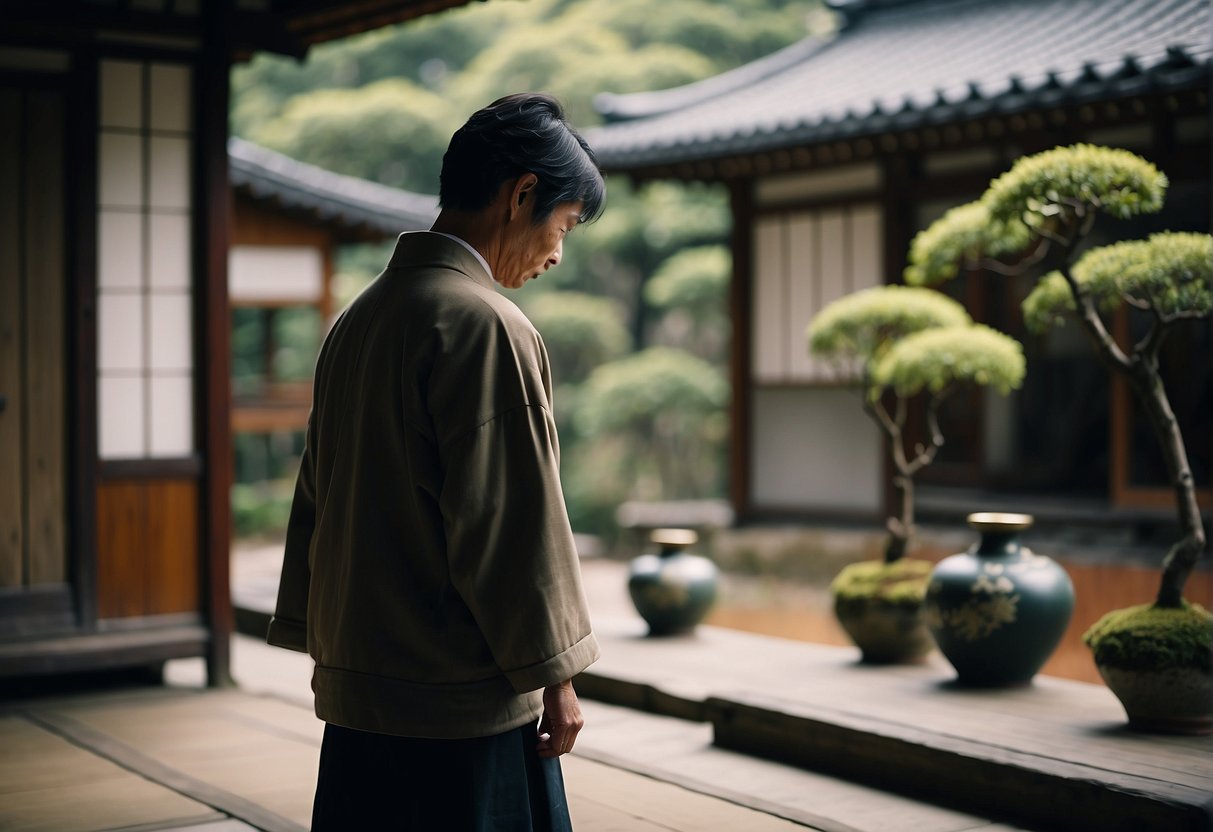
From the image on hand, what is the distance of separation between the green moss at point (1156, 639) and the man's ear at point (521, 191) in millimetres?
2850

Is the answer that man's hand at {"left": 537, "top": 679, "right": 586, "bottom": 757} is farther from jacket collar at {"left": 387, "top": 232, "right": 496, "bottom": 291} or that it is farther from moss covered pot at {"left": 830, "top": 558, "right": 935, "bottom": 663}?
moss covered pot at {"left": 830, "top": 558, "right": 935, "bottom": 663}

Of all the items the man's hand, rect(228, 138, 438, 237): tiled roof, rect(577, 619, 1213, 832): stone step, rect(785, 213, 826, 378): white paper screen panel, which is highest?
rect(228, 138, 438, 237): tiled roof

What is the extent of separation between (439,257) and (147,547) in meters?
4.13

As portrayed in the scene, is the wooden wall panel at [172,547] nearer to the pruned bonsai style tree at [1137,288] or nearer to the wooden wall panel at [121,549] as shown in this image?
the wooden wall panel at [121,549]

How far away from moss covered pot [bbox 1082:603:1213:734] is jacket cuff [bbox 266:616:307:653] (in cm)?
282

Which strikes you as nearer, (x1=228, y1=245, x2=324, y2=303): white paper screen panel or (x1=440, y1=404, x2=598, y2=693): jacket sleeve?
(x1=440, y1=404, x2=598, y2=693): jacket sleeve

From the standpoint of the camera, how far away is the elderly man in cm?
203

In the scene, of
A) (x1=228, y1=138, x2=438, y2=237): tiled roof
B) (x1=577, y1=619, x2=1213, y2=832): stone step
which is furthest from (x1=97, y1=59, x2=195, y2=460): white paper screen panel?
(x1=228, y1=138, x2=438, y2=237): tiled roof

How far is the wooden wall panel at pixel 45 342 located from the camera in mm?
5539

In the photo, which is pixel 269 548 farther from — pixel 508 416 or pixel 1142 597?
pixel 508 416

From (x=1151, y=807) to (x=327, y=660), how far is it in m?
2.34

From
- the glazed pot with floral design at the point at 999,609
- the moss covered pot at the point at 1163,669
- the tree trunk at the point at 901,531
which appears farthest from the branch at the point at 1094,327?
the tree trunk at the point at 901,531

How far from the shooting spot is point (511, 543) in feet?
6.70

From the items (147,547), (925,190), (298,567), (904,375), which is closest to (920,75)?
(925,190)
